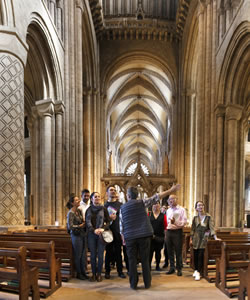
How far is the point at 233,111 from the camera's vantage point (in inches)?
430

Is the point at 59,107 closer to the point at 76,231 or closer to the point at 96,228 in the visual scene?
the point at 76,231

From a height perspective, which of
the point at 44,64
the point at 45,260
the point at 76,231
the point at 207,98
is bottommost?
the point at 45,260

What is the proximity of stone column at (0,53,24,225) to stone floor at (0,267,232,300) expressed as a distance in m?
2.28

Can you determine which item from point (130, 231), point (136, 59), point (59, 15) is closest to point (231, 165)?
point (130, 231)

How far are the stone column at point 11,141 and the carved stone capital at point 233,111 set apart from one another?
7.47 meters

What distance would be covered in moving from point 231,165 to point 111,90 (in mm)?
17487

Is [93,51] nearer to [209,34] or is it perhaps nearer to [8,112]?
[209,34]

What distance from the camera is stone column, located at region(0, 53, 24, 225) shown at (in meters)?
6.12

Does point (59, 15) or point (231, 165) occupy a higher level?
point (59, 15)

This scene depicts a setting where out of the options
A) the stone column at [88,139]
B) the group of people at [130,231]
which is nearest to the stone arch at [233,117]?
the group of people at [130,231]

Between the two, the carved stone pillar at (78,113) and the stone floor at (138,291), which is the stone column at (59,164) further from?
the stone floor at (138,291)

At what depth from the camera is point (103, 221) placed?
15.7ft

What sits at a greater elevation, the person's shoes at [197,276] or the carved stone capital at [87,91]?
the carved stone capital at [87,91]

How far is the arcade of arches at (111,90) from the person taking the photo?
6.63m
